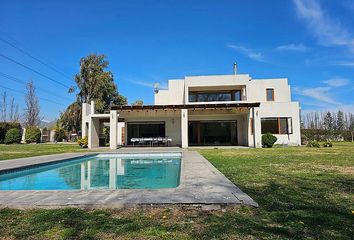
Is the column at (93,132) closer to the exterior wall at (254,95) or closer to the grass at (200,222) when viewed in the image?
the exterior wall at (254,95)

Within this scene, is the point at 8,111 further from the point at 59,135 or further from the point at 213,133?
the point at 213,133

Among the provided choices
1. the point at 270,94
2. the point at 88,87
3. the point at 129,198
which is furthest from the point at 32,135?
the point at 129,198

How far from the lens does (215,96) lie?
28.4 meters

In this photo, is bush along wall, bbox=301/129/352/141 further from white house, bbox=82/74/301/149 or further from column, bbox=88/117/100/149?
column, bbox=88/117/100/149

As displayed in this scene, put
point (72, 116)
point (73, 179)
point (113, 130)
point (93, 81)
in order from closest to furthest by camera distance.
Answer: point (73, 179) → point (113, 130) → point (72, 116) → point (93, 81)

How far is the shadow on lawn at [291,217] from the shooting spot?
3.40 m

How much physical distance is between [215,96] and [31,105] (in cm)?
3770

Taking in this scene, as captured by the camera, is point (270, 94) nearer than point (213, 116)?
No

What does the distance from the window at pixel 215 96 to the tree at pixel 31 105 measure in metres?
35.3

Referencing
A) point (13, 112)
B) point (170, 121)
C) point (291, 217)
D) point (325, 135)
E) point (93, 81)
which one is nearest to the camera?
point (291, 217)

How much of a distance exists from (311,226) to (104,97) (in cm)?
4420

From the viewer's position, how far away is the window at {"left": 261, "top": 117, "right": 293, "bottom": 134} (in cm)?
2592

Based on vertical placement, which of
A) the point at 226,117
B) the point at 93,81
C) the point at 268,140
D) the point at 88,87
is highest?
the point at 93,81

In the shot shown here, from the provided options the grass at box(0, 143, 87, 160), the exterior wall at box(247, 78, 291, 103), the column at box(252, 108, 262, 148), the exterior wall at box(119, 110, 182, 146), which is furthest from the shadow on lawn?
the exterior wall at box(247, 78, 291, 103)
